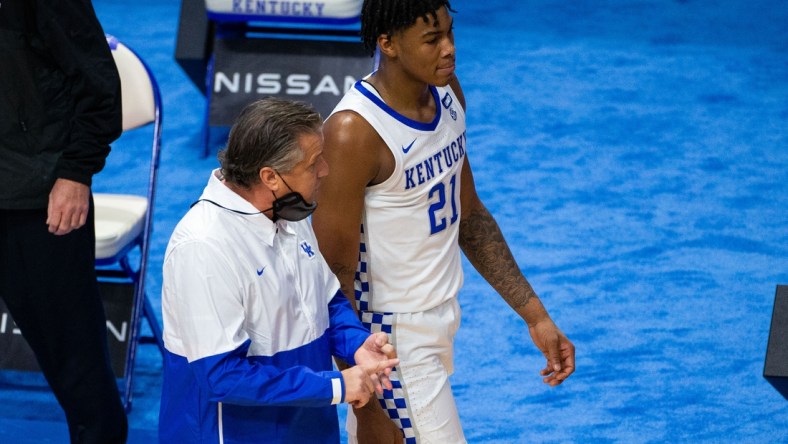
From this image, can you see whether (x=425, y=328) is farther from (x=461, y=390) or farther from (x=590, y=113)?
(x=590, y=113)

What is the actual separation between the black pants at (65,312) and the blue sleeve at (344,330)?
1022mm

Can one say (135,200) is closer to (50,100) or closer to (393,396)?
(50,100)

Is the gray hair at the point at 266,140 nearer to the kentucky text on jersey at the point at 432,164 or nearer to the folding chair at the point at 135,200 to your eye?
the kentucky text on jersey at the point at 432,164

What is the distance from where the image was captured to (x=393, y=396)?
2.92 m

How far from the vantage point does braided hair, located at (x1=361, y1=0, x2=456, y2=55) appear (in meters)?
2.77

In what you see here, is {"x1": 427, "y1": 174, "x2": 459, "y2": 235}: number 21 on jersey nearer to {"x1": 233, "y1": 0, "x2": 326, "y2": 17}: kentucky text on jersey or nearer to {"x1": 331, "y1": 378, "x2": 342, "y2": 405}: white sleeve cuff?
{"x1": 331, "y1": 378, "x2": 342, "y2": 405}: white sleeve cuff

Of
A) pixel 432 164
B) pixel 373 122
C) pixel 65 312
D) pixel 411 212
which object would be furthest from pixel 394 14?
pixel 65 312

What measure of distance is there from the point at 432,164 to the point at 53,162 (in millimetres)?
1057

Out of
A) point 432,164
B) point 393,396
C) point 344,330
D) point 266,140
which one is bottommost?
point 393,396

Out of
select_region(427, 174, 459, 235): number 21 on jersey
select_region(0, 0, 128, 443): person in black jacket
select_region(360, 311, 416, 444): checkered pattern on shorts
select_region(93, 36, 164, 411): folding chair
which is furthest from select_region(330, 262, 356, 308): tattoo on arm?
select_region(93, 36, 164, 411): folding chair

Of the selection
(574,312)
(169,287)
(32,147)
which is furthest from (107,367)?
(574,312)

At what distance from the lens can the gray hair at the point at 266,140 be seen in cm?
233

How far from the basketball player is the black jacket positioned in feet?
2.48

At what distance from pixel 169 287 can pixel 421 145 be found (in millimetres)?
780
